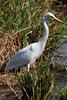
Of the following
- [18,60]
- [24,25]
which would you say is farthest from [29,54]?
[24,25]

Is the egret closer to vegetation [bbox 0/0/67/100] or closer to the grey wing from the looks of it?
the grey wing

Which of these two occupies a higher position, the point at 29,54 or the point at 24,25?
the point at 24,25

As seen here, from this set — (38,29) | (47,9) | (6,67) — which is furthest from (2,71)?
(47,9)

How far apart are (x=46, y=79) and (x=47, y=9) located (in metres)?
3.63

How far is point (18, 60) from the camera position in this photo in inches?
349

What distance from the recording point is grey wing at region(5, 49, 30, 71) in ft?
28.8

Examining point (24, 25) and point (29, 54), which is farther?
point (24, 25)

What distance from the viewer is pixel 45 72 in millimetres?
7191

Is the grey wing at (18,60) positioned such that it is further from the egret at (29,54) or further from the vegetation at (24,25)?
the vegetation at (24,25)

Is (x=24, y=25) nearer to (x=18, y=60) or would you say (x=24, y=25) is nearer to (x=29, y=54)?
(x=29, y=54)

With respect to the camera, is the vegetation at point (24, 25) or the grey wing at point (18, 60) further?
the vegetation at point (24, 25)

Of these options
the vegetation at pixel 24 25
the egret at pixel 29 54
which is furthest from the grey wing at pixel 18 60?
the vegetation at pixel 24 25

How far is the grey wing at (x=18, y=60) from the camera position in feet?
28.8

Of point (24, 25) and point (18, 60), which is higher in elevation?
point (24, 25)
